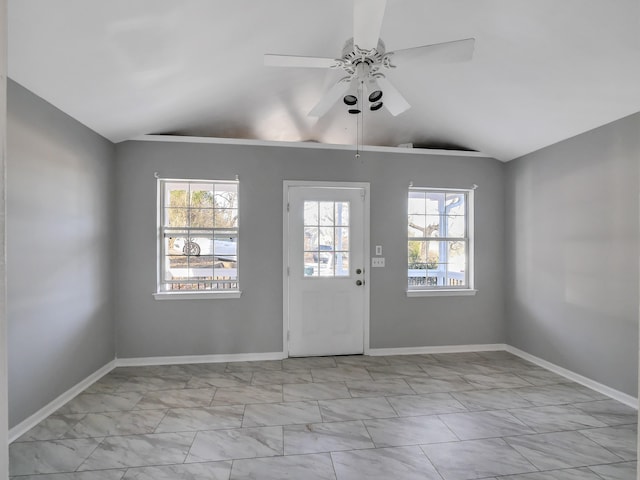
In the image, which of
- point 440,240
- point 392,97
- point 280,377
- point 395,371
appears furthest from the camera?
point 440,240

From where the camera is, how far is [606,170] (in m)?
2.76

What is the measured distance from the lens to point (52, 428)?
2.22 m

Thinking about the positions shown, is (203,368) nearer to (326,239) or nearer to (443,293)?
(326,239)

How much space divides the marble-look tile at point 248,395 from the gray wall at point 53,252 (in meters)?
1.28

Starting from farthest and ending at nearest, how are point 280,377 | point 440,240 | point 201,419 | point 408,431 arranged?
1. point 440,240
2. point 280,377
3. point 201,419
4. point 408,431

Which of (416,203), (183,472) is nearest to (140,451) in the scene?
(183,472)

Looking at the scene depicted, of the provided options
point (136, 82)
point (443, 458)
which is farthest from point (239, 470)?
point (136, 82)

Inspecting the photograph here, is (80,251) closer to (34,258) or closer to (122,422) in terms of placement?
(34,258)

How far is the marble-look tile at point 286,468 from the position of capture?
1.79 metres

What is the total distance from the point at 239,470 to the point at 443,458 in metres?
1.25

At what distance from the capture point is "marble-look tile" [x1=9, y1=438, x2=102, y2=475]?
1838mm

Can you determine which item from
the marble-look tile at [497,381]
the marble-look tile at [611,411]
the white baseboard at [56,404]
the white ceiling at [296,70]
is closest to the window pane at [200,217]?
the white ceiling at [296,70]

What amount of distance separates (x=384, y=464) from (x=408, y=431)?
1.33 ft

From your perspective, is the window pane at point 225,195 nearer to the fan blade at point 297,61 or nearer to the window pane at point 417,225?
the fan blade at point 297,61
